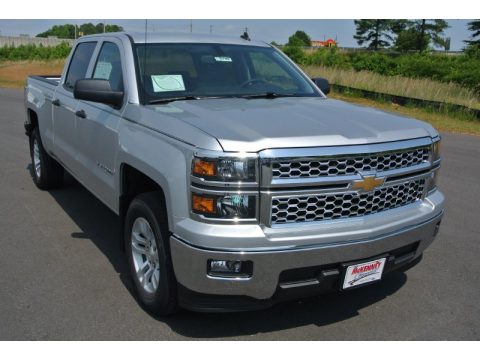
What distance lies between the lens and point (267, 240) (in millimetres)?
2887

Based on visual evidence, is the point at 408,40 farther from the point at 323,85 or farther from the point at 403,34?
the point at 323,85

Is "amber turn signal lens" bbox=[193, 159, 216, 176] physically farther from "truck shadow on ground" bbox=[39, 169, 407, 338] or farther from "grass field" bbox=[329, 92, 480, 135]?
"grass field" bbox=[329, 92, 480, 135]

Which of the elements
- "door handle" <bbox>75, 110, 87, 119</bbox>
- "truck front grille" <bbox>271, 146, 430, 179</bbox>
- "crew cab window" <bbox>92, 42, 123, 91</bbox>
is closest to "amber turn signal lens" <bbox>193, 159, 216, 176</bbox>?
"truck front grille" <bbox>271, 146, 430, 179</bbox>

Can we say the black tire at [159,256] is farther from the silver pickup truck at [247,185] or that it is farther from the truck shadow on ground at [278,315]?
the truck shadow on ground at [278,315]

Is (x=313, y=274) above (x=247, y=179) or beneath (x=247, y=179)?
beneath

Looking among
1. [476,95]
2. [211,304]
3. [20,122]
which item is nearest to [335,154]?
[211,304]

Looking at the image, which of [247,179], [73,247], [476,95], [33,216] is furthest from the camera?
[476,95]

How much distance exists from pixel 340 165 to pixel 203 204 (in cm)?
83

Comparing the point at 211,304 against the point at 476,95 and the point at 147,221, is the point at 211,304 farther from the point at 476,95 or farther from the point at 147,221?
the point at 476,95

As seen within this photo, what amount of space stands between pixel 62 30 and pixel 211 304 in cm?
10756

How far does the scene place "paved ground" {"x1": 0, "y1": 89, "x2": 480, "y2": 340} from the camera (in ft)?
11.1

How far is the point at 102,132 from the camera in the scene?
13.9 feet

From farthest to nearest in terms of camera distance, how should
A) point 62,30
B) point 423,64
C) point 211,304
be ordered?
point 62,30 < point 423,64 < point 211,304

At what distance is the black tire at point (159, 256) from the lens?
3225 millimetres
